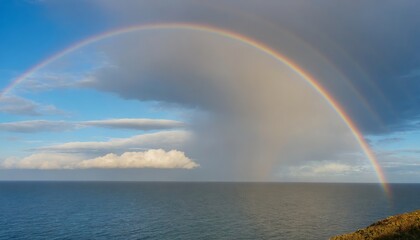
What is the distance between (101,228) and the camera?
99500 mm

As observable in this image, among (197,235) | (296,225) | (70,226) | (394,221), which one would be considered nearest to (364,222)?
(296,225)

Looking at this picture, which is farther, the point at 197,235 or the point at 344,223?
the point at 344,223

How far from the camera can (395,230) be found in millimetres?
36094

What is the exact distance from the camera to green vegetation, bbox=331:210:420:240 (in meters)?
33.7

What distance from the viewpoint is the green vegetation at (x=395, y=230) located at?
33.7 metres

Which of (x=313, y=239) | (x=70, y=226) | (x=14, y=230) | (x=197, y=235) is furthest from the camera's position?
(x=70, y=226)

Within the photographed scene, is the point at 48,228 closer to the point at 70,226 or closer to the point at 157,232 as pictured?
the point at 70,226

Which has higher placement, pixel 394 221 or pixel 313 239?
pixel 394 221

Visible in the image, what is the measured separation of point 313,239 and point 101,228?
60.8 metres

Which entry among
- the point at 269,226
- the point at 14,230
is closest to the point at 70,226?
the point at 14,230

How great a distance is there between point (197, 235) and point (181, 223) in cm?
2094

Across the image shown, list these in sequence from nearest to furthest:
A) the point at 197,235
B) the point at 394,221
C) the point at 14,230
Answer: the point at 394,221, the point at 197,235, the point at 14,230

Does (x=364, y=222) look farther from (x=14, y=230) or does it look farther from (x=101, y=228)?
(x=14, y=230)

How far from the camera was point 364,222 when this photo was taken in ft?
348
